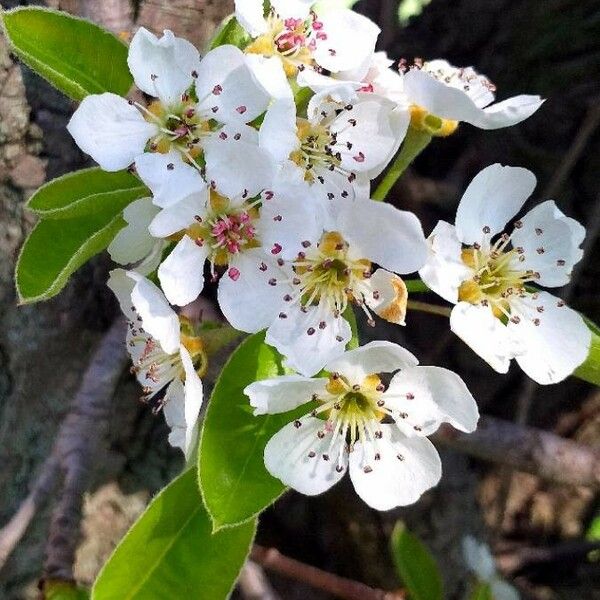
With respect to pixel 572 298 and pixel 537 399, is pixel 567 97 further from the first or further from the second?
pixel 537 399

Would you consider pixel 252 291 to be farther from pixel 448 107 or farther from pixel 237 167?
pixel 448 107

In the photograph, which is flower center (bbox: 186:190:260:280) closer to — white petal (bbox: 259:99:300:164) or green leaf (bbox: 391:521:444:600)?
white petal (bbox: 259:99:300:164)

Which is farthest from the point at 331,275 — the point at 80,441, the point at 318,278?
the point at 80,441

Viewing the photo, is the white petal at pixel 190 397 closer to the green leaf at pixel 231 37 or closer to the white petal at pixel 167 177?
the white petal at pixel 167 177

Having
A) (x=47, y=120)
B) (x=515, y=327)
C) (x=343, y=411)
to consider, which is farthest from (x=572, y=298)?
(x=47, y=120)

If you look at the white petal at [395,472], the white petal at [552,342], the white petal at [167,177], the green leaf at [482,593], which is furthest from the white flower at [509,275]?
the green leaf at [482,593]

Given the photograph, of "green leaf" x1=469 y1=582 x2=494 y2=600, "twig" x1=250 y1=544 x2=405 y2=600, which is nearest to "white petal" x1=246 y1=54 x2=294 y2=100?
"twig" x1=250 y1=544 x2=405 y2=600

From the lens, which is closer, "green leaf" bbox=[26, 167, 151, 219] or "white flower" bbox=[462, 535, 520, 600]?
"green leaf" bbox=[26, 167, 151, 219]
